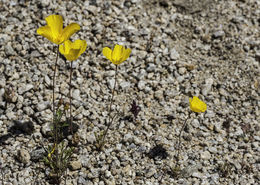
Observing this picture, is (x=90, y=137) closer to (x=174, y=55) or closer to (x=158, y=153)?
(x=158, y=153)

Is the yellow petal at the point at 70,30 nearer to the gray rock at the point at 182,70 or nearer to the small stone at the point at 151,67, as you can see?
the small stone at the point at 151,67

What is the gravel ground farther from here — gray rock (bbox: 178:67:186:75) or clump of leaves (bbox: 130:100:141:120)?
clump of leaves (bbox: 130:100:141:120)

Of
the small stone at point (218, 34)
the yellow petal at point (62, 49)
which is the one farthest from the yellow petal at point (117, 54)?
the small stone at point (218, 34)

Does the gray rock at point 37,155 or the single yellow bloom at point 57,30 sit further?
the gray rock at point 37,155

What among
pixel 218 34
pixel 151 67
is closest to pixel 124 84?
pixel 151 67

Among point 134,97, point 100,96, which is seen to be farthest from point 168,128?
point 100,96
